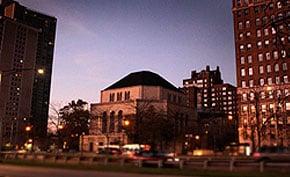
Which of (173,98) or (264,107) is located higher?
(173,98)

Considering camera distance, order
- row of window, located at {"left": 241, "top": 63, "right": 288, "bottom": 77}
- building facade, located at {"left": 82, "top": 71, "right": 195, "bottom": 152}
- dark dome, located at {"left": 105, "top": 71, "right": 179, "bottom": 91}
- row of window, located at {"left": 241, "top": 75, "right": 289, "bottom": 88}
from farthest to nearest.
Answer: dark dome, located at {"left": 105, "top": 71, "right": 179, "bottom": 91} → building facade, located at {"left": 82, "top": 71, "right": 195, "bottom": 152} → row of window, located at {"left": 241, "top": 63, "right": 288, "bottom": 77} → row of window, located at {"left": 241, "top": 75, "right": 289, "bottom": 88}

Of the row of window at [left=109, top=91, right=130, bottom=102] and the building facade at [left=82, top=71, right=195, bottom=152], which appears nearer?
the building facade at [left=82, top=71, right=195, bottom=152]

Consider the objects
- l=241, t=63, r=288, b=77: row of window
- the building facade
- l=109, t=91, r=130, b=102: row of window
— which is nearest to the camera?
l=241, t=63, r=288, b=77: row of window

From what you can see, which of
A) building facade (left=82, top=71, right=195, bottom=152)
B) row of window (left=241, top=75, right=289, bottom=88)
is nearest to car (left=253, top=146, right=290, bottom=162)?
row of window (left=241, top=75, right=289, bottom=88)

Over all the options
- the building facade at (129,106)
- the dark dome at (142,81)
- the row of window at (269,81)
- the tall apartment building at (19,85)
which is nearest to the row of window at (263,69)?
the row of window at (269,81)

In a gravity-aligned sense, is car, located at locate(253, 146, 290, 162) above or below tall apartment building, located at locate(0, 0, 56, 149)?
below

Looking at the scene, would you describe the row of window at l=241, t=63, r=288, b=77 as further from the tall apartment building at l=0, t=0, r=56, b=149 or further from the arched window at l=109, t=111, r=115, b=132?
the tall apartment building at l=0, t=0, r=56, b=149

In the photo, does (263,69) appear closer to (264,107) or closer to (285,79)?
(285,79)

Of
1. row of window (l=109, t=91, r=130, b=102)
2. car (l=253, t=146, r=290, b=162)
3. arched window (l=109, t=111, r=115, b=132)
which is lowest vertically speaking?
car (l=253, t=146, r=290, b=162)

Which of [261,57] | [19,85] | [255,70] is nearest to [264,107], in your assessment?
[255,70]

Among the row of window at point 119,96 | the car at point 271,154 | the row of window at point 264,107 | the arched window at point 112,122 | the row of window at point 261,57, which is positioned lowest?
the car at point 271,154

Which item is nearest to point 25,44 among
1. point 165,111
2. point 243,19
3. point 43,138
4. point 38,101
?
point 38,101

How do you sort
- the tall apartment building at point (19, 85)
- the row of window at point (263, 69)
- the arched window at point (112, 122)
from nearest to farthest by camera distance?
the row of window at point (263, 69)
the arched window at point (112, 122)
the tall apartment building at point (19, 85)

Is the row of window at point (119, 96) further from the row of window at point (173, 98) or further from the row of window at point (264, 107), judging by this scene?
the row of window at point (264, 107)
